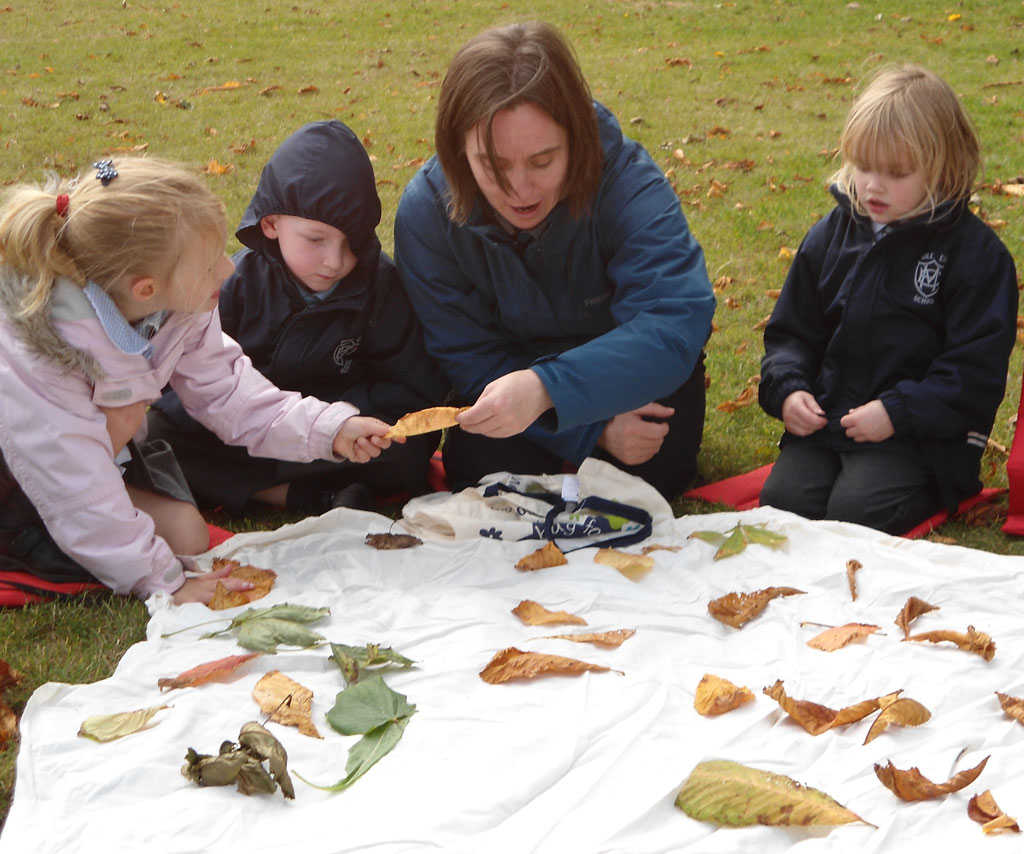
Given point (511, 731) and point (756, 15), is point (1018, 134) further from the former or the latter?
point (511, 731)

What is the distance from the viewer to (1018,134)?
7109 millimetres

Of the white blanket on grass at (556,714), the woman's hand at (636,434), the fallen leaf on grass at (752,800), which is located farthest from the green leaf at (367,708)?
the woman's hand at (636,434)

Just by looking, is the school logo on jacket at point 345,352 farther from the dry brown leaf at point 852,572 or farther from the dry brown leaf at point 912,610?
the dry brown leaf at point 912,610

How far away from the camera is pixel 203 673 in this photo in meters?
2.21

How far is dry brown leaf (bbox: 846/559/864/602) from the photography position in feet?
8.46

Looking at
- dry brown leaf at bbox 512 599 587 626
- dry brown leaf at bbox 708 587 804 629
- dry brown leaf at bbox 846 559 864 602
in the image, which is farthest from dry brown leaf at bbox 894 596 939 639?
dry brown leaf at bbox 512 599 587 626

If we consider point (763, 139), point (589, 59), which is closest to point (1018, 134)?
point (763, 139)

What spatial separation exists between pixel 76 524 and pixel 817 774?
1.72 m

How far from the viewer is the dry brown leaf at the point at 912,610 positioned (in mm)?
2395

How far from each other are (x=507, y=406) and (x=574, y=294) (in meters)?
0.60

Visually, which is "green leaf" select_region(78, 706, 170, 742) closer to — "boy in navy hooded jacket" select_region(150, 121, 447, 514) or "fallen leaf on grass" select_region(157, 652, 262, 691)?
"fallen leaf on grass" select_region(157, 652, 262, 691)

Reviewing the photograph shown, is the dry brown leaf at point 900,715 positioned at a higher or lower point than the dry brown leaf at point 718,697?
Result: higher

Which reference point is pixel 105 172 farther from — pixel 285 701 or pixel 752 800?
pixel 752 800

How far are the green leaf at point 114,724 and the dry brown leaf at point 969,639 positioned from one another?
1548mm
